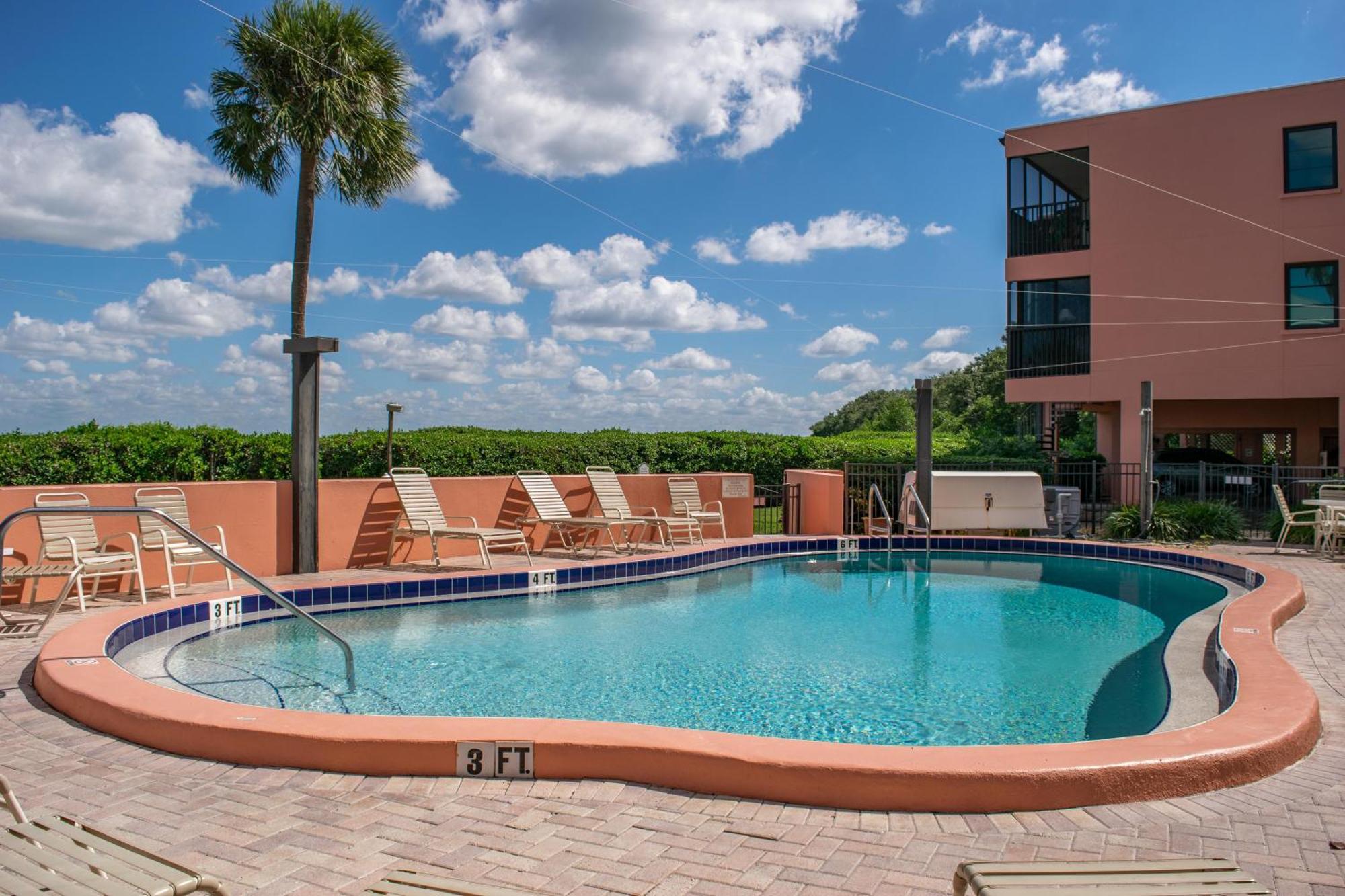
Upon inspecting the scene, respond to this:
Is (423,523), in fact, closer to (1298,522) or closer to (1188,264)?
(1298,522)

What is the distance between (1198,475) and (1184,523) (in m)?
2.36

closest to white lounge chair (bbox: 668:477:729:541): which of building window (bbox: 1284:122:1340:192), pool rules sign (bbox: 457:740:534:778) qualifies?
pool rules sign (bbox: 457:740:534:778)

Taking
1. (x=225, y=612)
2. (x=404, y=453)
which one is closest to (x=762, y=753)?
(x=225, y=612)

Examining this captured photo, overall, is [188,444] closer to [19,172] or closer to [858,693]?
[19,172]

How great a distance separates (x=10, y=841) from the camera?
1.83m

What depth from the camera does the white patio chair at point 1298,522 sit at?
452 inches

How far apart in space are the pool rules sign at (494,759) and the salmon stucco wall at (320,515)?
15.4 feet

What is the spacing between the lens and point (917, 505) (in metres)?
13.8

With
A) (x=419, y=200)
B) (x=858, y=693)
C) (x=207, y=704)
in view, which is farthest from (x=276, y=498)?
(x=419, y=200)

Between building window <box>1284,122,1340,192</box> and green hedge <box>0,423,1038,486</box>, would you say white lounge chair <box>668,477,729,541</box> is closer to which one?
green hedge <box>0,423,1038,486</box>

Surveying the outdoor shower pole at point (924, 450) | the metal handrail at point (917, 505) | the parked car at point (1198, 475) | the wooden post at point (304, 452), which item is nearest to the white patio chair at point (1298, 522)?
the parked car at point (1198, 475)

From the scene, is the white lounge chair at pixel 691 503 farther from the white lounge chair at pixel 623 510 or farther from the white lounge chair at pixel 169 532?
the white lounge chair at pixel 169 532

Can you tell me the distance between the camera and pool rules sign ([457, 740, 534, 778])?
3428 mm

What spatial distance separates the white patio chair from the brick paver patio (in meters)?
9.61
